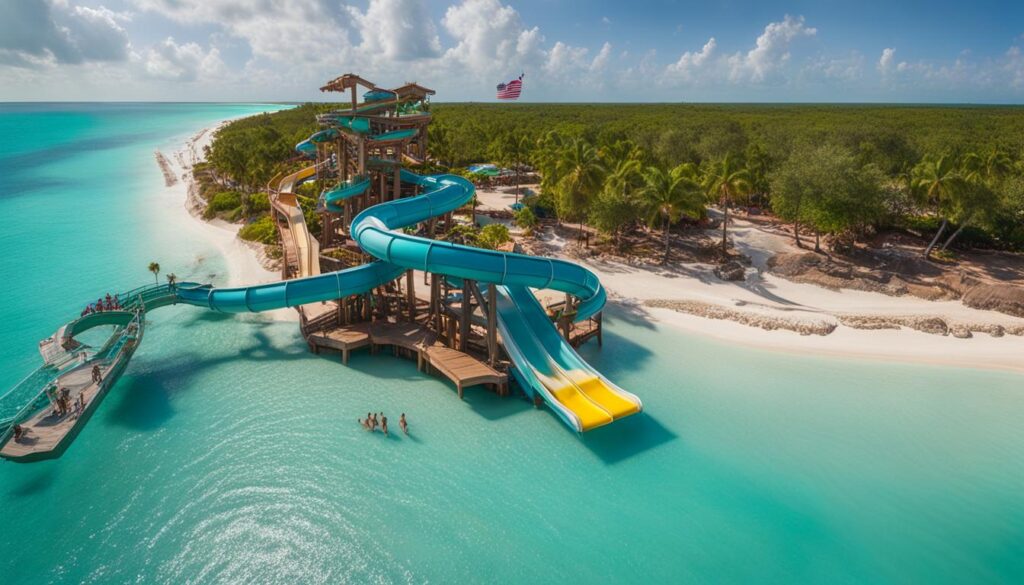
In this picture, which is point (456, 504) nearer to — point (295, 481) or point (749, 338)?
point (295, 481)

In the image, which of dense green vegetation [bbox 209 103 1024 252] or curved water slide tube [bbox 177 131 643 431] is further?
dense green vegetation [bbox 209 103 1024 252]

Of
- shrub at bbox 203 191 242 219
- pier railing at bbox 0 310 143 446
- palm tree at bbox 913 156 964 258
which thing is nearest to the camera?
pier railing at bbox 0 310 143 446

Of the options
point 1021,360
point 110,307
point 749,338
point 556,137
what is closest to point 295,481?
point 110,307

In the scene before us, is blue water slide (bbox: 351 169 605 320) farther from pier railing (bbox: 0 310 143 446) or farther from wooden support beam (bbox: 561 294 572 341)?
pier railing (bbox: 0 310 143 446)

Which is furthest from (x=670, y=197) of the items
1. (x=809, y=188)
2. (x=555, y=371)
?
(x=555, y=371)

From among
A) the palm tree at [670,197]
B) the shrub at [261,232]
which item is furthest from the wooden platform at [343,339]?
the palm tree at [670,197]

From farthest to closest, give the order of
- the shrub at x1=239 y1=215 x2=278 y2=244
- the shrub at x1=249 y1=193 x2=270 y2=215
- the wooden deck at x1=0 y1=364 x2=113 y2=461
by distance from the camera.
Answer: the shrub at x1=249 y1=193 x2=270 y2=215 → the shrub at x1=239 y1=215 x2=278 y2=244 → the wooden deck at x1=0 y1=364 x2=113 y2=461

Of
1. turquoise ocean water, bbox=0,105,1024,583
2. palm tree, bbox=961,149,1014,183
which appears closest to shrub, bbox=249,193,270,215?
turquoise ocean water, bbox=0,105,1024,583

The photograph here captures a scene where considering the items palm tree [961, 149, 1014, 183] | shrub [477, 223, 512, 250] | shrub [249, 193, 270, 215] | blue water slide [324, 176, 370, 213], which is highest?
palm tree [961, 149, 1014, 183]
